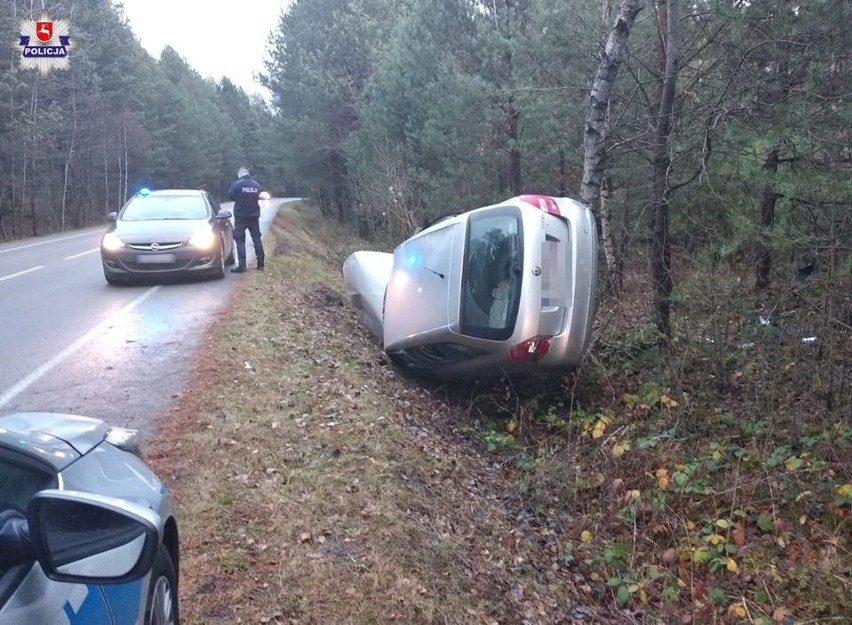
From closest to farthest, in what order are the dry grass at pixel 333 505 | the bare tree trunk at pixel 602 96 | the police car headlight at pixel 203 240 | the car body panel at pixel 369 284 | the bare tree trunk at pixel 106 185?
the dry grass at pixel 333 505
the bare tree trunk at pixel 602 96
the car body panel at pixel 369 284
the police car headlight at pixel 203 240
the bare tree trunk at pixel 106 185

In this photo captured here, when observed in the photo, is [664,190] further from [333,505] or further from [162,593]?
[162,593]

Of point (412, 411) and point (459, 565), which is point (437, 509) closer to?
point (459, 565)

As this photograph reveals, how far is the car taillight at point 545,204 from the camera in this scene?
7.21 meters

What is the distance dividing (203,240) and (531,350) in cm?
691

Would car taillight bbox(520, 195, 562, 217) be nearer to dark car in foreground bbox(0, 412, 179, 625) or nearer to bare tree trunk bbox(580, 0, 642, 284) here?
bare tree trunk bbox(580, 0, 642, 284)

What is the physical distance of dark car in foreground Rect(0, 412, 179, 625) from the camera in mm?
1958

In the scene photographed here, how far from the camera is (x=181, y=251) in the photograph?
1159 centimetres

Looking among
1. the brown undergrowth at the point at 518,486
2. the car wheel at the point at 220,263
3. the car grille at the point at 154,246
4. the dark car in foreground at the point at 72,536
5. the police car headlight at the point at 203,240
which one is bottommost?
the brown undergrowth at the point at 518,486

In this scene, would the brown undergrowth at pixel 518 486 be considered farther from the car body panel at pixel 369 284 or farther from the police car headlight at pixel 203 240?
the police car headlight at pixel 203 240

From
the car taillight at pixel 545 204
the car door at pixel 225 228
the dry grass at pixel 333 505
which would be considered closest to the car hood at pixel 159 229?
the car door at pixel 225 228

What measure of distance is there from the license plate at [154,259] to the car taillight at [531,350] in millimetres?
6844

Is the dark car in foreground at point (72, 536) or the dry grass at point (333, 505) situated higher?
the dark car in foreground at point (72, 536)

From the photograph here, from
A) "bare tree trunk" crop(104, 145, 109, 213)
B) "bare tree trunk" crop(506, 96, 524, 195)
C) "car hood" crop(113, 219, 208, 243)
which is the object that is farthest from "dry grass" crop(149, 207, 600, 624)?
"bare tree trunk" crop(104, 145, 109, 213)

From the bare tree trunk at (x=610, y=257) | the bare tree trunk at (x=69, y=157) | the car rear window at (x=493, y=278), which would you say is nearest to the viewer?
the car rear window at (x=493, y=278)
